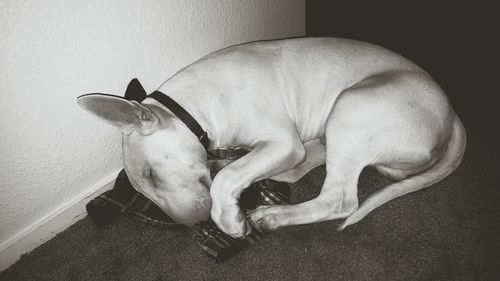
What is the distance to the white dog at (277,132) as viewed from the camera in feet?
5.36

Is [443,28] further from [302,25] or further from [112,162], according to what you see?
[112,162]

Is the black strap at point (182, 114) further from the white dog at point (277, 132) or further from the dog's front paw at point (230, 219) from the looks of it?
the dog's front paw at point (230, 219)

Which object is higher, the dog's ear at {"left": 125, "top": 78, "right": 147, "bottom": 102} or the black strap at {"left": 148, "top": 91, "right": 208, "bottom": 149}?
the dog's ear at {"left": 125, "top": 78, "right": 147, "bottom": 102}

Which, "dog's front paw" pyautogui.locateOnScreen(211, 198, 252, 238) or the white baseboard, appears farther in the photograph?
the white baseboard

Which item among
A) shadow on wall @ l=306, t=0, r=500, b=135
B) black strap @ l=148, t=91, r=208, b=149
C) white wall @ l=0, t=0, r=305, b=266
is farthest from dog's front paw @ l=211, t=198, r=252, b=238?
shadow on wall @ l=306, t=0, r=500, b=135

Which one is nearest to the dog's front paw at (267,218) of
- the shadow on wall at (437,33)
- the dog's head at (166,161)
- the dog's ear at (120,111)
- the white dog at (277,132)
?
the white dog at (277,132)

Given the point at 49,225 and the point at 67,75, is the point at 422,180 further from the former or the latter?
the point at 49,225

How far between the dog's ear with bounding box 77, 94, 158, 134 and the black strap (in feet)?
0.46

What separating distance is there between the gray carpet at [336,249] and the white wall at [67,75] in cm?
37

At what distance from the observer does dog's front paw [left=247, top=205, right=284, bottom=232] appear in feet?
5.74

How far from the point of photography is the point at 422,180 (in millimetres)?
1699

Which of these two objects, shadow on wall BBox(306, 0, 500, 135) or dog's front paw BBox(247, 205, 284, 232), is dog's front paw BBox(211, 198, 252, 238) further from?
shadow on wall BBox(306, 0, 500, 135)

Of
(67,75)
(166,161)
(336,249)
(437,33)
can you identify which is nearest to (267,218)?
(336,249)

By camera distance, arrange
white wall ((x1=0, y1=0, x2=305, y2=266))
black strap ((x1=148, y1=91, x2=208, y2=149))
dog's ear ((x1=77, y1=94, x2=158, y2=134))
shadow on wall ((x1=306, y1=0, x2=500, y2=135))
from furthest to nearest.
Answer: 1. shadow on wall ((x1=306, y1=0, x2=500, y2=135))
2. black strap ((x1=148, y1=91, x2=208, y2=149))
3. white wall ((x1=0, y1=0, x2=305, y2=266))
4. dog's ear ((x1=77, y1=94, x2=158, y2=134))
